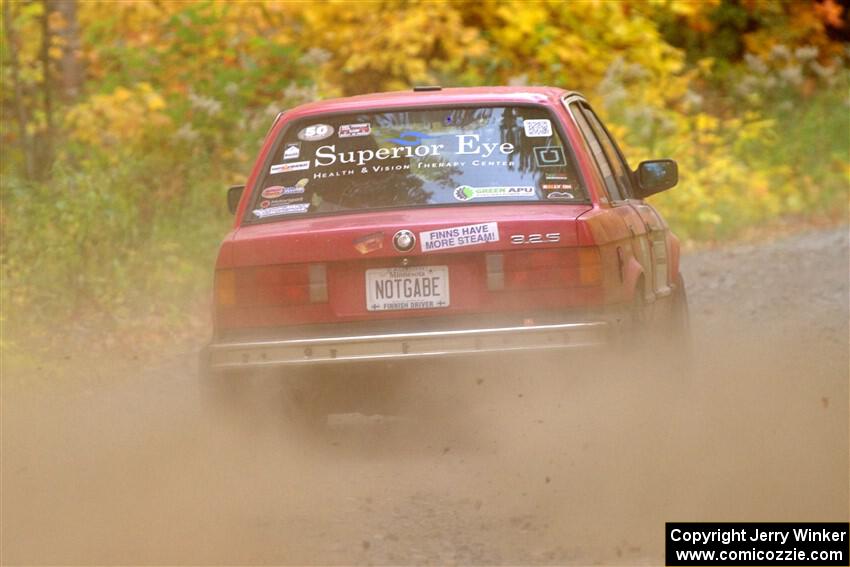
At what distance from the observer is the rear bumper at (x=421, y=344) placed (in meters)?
6.11

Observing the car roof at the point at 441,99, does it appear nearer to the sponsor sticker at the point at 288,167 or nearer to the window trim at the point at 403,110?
the window trim at the point at 403,110

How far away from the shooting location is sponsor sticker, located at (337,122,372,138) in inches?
273

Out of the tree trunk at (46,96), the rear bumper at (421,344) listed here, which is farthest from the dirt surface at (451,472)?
the tree trunk at (46,96)

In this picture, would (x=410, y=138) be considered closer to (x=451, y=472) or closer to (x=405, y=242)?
(x=405, y=242)

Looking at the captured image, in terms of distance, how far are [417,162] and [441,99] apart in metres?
0.34

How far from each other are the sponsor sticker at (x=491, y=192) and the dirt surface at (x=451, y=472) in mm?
781

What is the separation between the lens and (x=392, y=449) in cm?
699

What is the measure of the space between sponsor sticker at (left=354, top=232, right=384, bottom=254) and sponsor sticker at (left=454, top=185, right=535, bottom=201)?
0.44 m

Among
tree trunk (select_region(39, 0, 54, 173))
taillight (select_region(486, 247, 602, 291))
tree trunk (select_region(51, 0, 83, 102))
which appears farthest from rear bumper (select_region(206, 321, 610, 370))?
tree trunk (select_region(51, 0, 83, 102))

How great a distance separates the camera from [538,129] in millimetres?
6809

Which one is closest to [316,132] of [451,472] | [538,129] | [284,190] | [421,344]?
[284,190]

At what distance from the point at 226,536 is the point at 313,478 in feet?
3.42

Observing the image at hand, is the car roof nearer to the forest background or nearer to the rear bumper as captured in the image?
the rear bumper

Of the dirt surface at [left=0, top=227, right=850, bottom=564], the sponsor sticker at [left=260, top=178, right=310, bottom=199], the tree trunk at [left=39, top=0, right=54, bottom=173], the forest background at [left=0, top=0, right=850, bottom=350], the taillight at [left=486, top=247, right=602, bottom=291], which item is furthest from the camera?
the tree trunk at [left=39, top=0, right=54, bottom=173]
